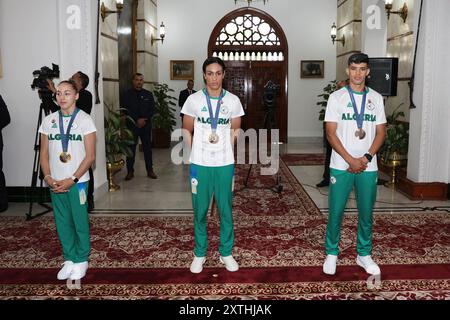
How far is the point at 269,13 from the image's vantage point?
11.9 m

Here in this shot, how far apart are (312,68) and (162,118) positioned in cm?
423

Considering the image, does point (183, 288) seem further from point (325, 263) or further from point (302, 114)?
point (302, 114)

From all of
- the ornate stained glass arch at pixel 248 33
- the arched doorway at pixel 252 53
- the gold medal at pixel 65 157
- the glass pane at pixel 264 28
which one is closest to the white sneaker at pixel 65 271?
the gold medal at pixel 65 157

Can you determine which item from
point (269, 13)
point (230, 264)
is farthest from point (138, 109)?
point (269, 13)

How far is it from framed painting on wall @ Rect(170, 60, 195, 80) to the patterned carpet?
7332mm

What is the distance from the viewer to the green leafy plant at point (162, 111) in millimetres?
10693

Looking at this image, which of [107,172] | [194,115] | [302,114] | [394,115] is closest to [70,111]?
[194,115]

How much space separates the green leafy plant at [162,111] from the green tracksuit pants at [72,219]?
7425 millimetres

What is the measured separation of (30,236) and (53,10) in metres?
2.72

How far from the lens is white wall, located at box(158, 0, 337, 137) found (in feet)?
38.9

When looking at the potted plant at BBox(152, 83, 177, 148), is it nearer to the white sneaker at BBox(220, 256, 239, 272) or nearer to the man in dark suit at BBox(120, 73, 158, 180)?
the man in dark suit at BBox(120, 73, 158, 180)

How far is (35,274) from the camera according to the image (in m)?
3.39

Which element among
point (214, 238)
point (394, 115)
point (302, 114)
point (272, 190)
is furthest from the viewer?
point (302, 114)

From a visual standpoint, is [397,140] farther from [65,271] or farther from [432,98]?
[65,271]
